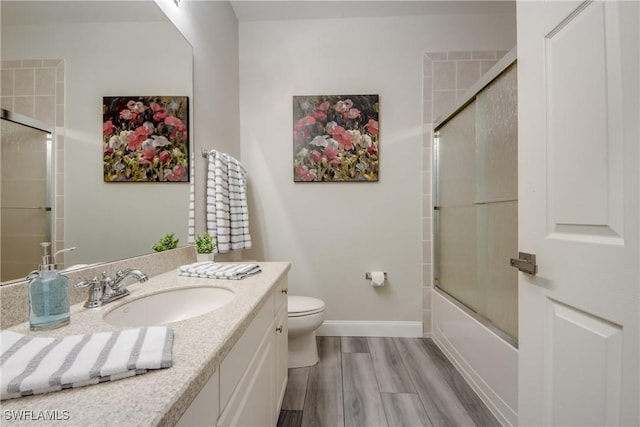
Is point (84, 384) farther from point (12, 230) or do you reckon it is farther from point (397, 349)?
point (397, 349)

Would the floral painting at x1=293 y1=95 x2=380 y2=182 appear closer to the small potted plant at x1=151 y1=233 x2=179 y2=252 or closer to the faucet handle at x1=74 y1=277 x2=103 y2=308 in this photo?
the small potted plant at x1=151 y1=233 x2=179 y2=252

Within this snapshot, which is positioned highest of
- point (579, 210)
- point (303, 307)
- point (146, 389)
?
point (579, 210)

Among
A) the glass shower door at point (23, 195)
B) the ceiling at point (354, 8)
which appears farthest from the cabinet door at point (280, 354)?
the ceiling at point (354, 8)

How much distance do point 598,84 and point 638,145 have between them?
183 mm

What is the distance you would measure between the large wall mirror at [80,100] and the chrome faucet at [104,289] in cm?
10

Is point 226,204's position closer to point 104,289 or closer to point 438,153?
point 104,289

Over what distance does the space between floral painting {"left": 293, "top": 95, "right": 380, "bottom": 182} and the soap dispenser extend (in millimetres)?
1715

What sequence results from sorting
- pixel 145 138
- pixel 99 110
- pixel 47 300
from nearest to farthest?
pixel 47 300
pixel 99 110
pixel 145 138

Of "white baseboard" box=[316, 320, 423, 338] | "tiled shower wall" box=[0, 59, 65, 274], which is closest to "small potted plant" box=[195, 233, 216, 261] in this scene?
"tiled shower wall" box=[0, 59, 65, 274]

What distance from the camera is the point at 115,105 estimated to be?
95 centimetres

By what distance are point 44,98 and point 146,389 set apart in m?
0.83

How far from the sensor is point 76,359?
45 centimetres

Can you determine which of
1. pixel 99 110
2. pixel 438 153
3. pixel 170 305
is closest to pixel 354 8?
pixel 438 153

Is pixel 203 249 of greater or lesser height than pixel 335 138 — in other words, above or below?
below
